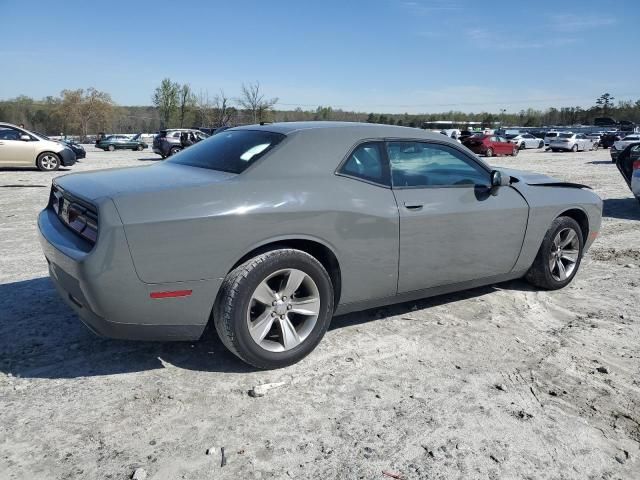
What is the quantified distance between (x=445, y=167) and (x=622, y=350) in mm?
1817

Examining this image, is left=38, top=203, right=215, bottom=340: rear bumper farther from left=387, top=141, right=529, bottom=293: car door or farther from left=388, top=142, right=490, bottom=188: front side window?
left=388, top=142, right=490, bottom=188: front side window

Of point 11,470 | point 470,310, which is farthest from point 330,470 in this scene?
point 470,310

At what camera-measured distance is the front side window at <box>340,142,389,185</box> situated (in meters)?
3.43

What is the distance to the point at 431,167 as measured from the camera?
384 centimetres

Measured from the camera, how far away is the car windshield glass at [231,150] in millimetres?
3316

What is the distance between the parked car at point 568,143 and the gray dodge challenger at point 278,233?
→ 1394 inches

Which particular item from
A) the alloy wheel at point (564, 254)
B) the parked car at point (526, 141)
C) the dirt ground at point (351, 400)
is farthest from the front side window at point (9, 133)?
the parked car at point (526, 141)

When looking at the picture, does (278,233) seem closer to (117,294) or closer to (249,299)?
(249,299)

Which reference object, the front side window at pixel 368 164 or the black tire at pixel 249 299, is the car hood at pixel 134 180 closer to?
the black tire at pixel 249 299

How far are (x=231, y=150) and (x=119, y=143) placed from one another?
39661 millimetres

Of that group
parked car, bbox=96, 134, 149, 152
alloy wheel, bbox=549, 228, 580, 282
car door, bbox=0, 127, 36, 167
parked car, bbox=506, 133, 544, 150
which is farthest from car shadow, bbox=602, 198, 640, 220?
parked car, bbox=96, 134, 149, 152

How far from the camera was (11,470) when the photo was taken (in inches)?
86.4

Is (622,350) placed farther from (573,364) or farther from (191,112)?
(191,112)

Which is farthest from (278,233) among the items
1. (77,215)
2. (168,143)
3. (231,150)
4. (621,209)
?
(168,143)
